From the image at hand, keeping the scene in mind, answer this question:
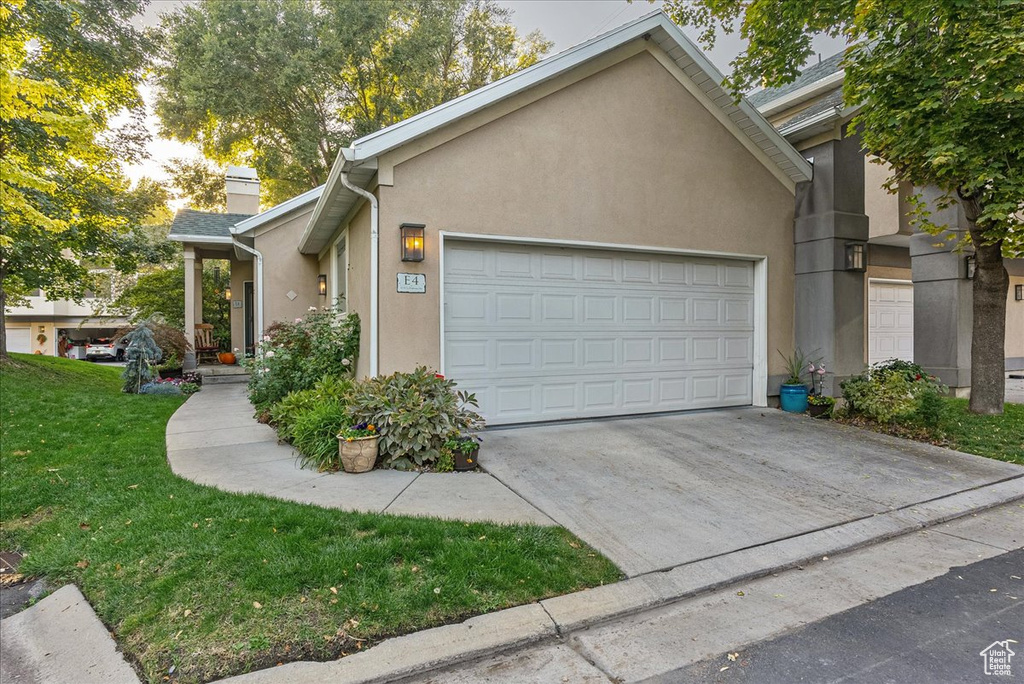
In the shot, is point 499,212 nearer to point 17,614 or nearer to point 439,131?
point 439,131

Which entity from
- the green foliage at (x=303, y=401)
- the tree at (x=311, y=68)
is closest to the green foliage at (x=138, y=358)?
the green foliage at (x=303, y=401)

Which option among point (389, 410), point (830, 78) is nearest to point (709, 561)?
point (389, 410)

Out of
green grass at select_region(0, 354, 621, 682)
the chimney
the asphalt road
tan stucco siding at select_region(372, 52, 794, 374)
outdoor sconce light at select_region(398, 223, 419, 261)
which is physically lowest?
the asphalt road

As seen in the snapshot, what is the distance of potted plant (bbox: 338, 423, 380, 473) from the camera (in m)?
4.82

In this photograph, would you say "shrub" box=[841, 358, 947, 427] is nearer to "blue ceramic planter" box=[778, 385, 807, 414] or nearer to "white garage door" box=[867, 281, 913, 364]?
"blue ceramic planter" box=[778, 385, 807, 414]

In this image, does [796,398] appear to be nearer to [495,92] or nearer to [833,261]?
[833,261]

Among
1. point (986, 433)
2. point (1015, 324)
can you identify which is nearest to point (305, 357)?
point (986, 433)

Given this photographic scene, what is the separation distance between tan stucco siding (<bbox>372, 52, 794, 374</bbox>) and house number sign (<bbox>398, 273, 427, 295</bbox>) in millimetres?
57

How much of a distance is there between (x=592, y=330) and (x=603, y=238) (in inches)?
Answer: 47.9

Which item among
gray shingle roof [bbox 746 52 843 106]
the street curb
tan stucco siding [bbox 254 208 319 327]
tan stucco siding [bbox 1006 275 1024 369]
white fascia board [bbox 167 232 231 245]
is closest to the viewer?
the street curb

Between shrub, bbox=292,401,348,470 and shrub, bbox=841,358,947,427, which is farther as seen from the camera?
shrub, bbox=841,358,947,427

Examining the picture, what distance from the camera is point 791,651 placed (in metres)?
2.48

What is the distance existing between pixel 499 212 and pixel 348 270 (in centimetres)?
281

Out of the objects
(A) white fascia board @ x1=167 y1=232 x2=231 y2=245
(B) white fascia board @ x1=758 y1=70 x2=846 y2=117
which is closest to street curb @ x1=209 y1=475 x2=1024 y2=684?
(B) white fascia board @ x1=758 y1=70 x2=846 y2=117
